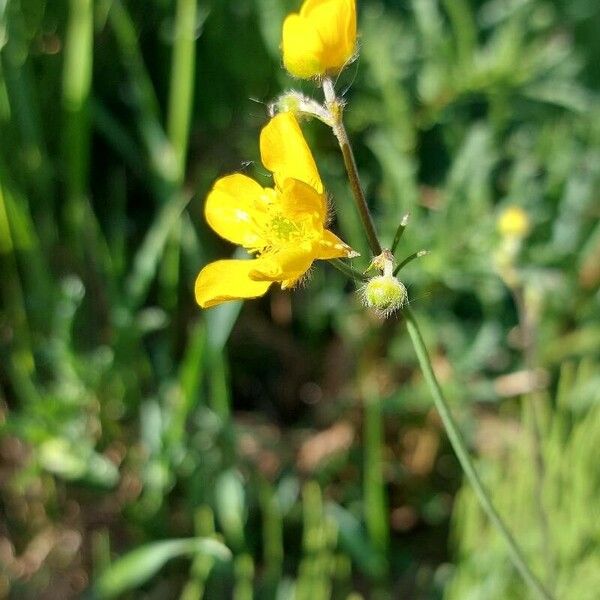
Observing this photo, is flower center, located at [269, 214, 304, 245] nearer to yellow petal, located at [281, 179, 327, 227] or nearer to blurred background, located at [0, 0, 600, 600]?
yellow petal, located at [281, 179, 327, 227]

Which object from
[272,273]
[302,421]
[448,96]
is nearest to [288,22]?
[272,273]

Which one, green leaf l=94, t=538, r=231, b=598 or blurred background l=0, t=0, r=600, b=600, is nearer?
green leaf l=94, t=538, r=231, b=598

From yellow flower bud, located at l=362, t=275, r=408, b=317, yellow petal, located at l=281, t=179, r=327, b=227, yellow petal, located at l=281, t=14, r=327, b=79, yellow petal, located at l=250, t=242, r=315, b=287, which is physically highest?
yellow petal, located at l=281, t=14, r=327, b=79

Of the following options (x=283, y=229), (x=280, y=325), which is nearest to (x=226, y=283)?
(x=283, y=229)

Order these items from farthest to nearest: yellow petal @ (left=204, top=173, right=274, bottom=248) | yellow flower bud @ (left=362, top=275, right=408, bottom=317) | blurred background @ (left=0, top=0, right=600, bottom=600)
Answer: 1. blurred background @ (left=0, top=0, right=600, bottom=600)
2. yellow petal @ (left=204, top=173, right=274, bottom=248)
3. yellow flower bud @ (left=362, top=275, right=408, bottom=317)

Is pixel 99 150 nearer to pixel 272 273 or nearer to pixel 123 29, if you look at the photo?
pixel 123 29

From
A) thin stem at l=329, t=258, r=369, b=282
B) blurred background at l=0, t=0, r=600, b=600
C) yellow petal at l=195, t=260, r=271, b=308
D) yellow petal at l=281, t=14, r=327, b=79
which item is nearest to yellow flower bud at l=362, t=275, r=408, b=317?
thin stem at l=329, t=258, r=369, b=282

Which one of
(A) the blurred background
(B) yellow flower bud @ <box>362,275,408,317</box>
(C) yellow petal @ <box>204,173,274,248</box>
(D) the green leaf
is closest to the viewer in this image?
(B) yellow flower bud @ <box>362,275,408,317</box>

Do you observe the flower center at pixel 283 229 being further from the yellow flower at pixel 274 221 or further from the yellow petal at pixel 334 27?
the yellow petal at pixel 334 27
